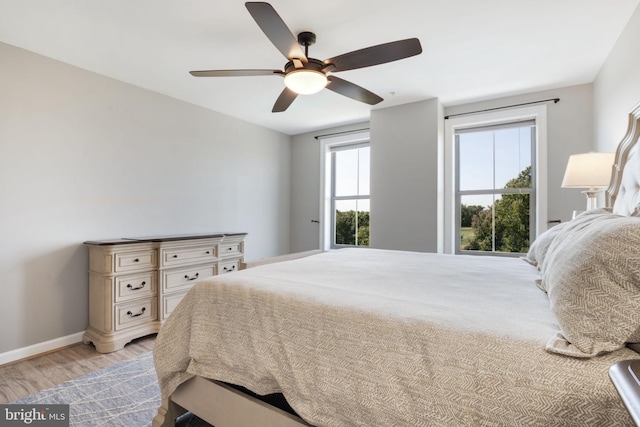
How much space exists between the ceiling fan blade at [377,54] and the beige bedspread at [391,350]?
4.22ft

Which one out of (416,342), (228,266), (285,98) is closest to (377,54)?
(285,98)

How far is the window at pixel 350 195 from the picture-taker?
4.70 m

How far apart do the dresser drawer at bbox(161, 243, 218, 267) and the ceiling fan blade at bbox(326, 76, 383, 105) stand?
2097 millimetres

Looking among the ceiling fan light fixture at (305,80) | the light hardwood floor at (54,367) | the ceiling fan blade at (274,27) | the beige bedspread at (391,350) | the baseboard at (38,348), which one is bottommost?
the light hardwood floor at (54,367)

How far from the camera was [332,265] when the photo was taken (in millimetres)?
1948

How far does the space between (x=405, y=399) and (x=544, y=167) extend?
11.2 feet

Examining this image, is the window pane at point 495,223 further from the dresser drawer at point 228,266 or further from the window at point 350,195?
the dresser drawer at point 228,266

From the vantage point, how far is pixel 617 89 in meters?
2.35

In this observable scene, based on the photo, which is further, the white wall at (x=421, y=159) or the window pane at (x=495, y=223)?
the window pane at (x=495, y=223)

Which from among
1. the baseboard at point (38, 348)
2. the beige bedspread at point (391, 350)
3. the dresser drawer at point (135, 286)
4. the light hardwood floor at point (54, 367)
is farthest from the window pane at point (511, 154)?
the baseboard at point (38, 348)

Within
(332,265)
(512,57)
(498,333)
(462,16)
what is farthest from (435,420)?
(512,57)

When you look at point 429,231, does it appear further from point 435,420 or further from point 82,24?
point 82,24

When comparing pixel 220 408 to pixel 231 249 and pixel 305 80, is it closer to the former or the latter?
pixel 305 80

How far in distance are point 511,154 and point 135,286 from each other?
4.23 metres
